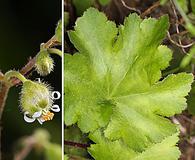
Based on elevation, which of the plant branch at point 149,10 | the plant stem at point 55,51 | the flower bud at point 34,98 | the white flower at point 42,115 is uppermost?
the plant branch at point 149,10

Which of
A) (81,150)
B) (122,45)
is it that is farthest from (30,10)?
(81,150)

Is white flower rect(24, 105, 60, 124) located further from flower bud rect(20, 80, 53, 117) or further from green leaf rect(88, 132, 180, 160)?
green leaf rect(88, 132, 180, 160)

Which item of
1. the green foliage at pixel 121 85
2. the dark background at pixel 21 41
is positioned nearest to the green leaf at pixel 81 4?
the green foliage at pixel 121 85

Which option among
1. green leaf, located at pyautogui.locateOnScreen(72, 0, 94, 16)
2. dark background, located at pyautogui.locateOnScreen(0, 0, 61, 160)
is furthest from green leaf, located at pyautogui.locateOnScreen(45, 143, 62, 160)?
green leaf, located at pyautogui.locateOnScreen(72, 0, 94, 16)

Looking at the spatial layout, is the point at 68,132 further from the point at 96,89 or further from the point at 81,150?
the point at 96,89

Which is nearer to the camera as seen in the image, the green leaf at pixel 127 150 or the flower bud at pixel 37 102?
the flower bud at pixel 37 102

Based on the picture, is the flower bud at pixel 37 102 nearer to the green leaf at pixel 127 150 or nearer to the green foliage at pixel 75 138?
the green leaf at pixel 127 150
